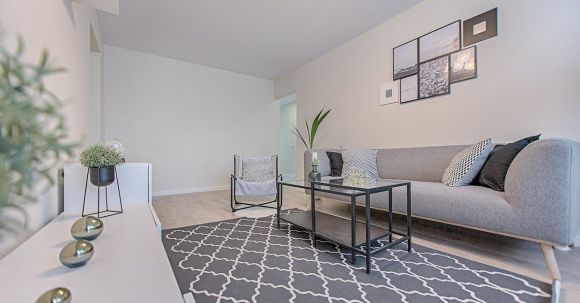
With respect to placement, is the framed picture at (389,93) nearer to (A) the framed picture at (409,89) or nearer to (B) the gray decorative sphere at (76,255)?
(A) the framed picture at (409,89)

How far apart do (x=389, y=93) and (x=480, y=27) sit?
107 cm

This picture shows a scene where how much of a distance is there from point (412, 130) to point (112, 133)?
4.31 metres

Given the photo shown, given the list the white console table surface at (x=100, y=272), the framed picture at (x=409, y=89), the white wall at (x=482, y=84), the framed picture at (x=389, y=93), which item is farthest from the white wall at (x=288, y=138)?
the white console table surface at (x=100, y=272)

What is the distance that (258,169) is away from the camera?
3480 mm

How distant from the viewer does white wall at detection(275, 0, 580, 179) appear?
1.94 meters

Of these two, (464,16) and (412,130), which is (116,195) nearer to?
(412,130)

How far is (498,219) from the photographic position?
1530mm

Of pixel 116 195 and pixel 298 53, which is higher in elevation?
pixel 298 53

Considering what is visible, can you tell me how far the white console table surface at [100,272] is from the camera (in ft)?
1.85

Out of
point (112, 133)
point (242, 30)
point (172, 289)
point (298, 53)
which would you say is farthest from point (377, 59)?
point (112, 133)

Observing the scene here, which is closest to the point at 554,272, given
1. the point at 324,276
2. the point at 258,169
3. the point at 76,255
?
the point at 324,276

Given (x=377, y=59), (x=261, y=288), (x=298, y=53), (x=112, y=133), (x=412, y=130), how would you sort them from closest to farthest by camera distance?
(x=261, y=288) → (x=412, y=130) → (x=377, y=59) → (x=112, y=133) → (x=298, y=53)

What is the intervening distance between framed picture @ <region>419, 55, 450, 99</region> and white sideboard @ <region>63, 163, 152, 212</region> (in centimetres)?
284

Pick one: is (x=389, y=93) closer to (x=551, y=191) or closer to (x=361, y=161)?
(x=361, y=161)
